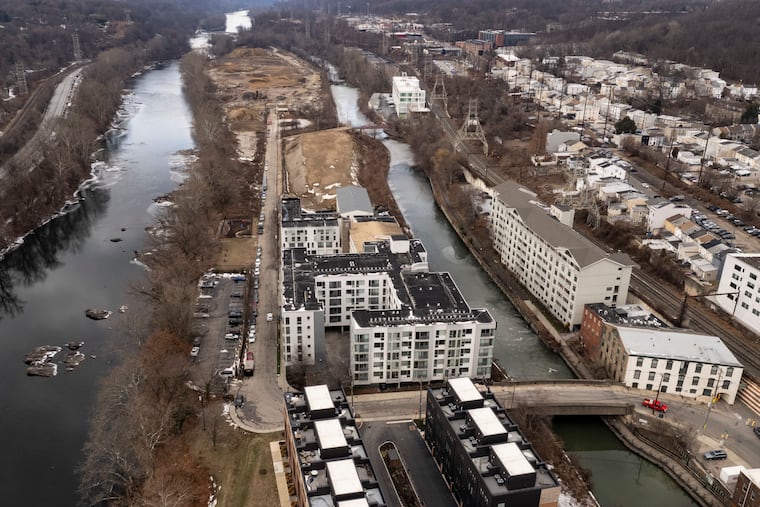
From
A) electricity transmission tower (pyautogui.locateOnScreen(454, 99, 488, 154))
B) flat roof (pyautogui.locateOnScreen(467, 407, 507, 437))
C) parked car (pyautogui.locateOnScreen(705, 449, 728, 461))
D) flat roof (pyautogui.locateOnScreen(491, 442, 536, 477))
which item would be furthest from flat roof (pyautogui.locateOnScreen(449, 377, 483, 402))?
electricity transmission tower (pyautogui.locateOnScreen(454, 99, 488, 154))

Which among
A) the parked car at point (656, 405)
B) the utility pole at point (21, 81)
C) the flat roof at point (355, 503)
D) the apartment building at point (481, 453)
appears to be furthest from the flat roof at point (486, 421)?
the utility pole at point (21, 81)

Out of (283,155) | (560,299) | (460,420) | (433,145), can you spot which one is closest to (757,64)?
(433,145)

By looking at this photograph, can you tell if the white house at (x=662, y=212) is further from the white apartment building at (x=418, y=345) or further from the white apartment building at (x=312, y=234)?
the white apartment building at (x=418, y=345)

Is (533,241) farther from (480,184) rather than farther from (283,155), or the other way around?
(283,155)

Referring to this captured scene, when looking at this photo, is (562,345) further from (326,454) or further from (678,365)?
(326,454)

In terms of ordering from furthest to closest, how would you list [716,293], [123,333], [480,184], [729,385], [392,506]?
1. [480,184]
2. [716,293]
3. [123,333]
4. [729,385]
5. [392,506]

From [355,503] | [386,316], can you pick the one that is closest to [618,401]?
[386,316]

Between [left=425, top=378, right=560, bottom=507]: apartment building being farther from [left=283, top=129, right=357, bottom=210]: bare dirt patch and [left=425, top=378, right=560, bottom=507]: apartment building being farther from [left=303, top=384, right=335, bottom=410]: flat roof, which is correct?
[left=283, top=129, right=357, bottom=210]: bare dirt patch
